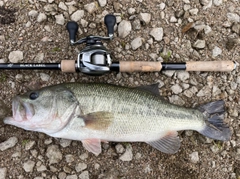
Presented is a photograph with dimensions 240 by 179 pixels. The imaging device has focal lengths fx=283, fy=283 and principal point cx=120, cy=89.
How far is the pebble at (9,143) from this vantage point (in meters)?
3.29

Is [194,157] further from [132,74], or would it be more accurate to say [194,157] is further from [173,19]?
[173,19]

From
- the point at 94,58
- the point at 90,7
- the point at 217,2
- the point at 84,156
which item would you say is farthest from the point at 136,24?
the point at 84,156

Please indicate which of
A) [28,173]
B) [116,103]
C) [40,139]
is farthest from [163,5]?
[28,173]

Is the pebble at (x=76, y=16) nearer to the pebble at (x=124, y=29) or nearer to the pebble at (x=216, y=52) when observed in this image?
the pebble at (x=124, y=29)

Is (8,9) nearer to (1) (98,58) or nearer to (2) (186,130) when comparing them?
(1) (98,58)

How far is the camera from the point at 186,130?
11.4 ft

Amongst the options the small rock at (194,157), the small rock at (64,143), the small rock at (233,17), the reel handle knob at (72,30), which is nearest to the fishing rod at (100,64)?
the reel handle knob at (72,30)

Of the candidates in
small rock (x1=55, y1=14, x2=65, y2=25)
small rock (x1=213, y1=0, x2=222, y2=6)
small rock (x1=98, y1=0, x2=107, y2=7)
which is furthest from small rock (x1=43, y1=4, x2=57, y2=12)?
small rock (x1=213, y1=0, x2=222, y2=6)

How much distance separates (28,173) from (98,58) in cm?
157

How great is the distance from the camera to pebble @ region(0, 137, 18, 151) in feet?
10.8

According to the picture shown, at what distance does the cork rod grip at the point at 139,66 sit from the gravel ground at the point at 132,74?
0.23m

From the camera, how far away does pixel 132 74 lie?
3531 millimetres

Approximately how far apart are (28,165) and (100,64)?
4.77 feet

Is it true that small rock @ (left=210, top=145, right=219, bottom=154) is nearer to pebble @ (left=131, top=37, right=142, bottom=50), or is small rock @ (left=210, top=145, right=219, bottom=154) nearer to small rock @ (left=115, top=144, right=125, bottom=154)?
small rock @ (left=115, top=144, right=125, bottom=154)
